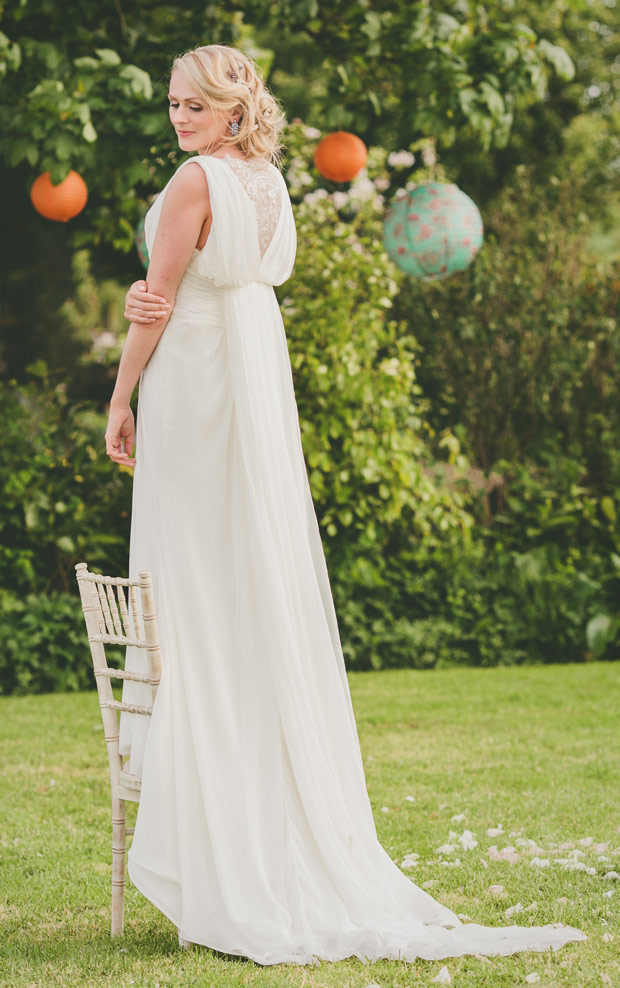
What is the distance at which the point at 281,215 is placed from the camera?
8.98 feet

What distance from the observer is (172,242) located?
8.50 feet

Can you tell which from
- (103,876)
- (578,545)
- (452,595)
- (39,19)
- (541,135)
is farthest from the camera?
(541,135)

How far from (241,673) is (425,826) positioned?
4.49 feet

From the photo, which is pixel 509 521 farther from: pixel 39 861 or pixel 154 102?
pixel 39 861

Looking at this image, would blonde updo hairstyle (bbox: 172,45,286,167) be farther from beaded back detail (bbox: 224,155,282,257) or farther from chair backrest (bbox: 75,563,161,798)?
chair backrest (bbox: 75,563,161,798)

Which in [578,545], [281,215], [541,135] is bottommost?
[578,545]

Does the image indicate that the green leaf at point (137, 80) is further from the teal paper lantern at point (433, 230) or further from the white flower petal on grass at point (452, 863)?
the white flower petal on grass at point (452, 863)

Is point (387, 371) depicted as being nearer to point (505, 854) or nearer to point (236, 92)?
point (505, 854)

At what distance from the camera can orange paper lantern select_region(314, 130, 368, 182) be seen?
5688mm

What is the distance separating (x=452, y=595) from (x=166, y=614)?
4496 millimetres

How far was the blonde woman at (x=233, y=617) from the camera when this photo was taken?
2547 millimetres

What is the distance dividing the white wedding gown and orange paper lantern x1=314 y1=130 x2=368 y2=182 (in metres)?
3.09

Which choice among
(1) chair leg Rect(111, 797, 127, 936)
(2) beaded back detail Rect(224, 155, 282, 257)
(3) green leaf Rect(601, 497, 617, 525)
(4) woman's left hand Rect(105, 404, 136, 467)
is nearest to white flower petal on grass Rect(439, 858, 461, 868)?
(1) chair leg Rect(111, 797, 127, 936)

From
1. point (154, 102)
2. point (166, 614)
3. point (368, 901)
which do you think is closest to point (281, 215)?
point (166, 614)
